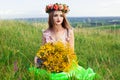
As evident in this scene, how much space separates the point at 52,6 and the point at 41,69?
4.15 ft

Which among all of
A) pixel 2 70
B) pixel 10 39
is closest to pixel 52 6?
pixel 2 70

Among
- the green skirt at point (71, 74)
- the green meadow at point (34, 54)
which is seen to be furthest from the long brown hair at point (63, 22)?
the green skirt at point (71, 74)

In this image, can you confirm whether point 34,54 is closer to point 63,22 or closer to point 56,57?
point 63,22

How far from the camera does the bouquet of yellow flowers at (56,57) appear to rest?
16.5ft

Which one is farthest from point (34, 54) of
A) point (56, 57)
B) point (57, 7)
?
point (56, 57)

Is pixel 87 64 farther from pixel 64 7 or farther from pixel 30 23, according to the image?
pixel 30 23

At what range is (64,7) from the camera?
580cm

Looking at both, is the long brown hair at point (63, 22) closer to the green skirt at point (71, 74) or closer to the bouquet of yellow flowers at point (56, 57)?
the bouquet of yellow flowers at point (56, 57)

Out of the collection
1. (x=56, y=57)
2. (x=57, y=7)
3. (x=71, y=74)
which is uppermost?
(x=57, y=7)

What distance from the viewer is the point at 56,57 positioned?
16.6ft

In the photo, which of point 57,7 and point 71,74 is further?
point 57,7

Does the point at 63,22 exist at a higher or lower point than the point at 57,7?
lower

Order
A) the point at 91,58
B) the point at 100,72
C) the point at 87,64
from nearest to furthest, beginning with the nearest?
1. the point at 100,72
2. the point at 87,64
3. the point at 91,58

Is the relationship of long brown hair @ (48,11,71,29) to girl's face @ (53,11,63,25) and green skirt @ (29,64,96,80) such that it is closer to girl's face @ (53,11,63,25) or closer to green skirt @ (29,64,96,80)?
girl's face @ (53,11,63,25)
